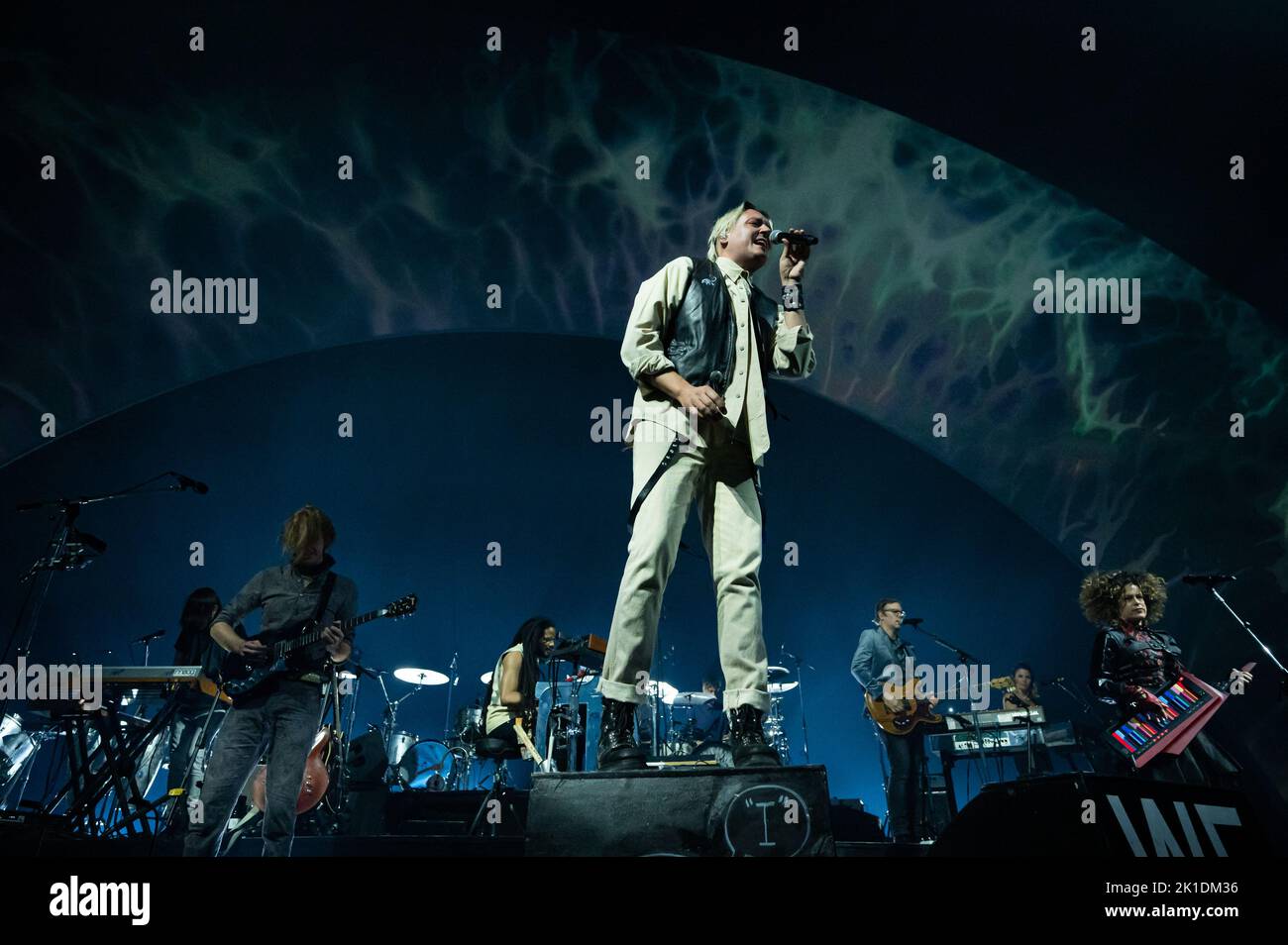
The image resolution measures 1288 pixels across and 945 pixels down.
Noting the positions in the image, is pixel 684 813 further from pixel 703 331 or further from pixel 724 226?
pixel 724 226

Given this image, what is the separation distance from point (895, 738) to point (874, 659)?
2.22 feet

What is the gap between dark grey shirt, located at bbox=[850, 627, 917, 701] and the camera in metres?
6.74

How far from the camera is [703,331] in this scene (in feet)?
9.59

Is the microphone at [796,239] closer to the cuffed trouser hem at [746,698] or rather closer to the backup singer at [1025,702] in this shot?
the cuffed trouser hem at [746,698]

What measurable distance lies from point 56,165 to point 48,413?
183cm

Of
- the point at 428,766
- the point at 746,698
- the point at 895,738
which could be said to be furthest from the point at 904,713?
the point at 428,766

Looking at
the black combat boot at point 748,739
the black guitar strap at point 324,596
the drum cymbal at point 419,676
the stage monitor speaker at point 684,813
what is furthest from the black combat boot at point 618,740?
the drum cymbal at point 419,676

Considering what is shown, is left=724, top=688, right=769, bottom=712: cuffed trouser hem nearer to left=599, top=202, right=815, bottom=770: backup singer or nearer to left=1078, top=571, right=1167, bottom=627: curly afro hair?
left=599, top=202, right=815, bottom=770: backup singer

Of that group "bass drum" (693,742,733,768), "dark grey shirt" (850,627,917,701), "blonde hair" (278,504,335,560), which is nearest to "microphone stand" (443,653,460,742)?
"bass drum" (693,742,733,768)

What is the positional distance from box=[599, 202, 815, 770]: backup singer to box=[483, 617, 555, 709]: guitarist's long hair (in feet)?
13.7

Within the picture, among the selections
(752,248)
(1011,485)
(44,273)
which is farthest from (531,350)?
(752,248)

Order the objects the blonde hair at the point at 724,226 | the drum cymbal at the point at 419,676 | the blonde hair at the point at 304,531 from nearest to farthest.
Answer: the blonde hair at the point at 724,226, the blonde hair at the point at 304,531, the drum cymbal at the point at 419,676

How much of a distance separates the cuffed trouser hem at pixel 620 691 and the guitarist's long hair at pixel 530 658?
428cm

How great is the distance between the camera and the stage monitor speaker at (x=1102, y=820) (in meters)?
1.79
